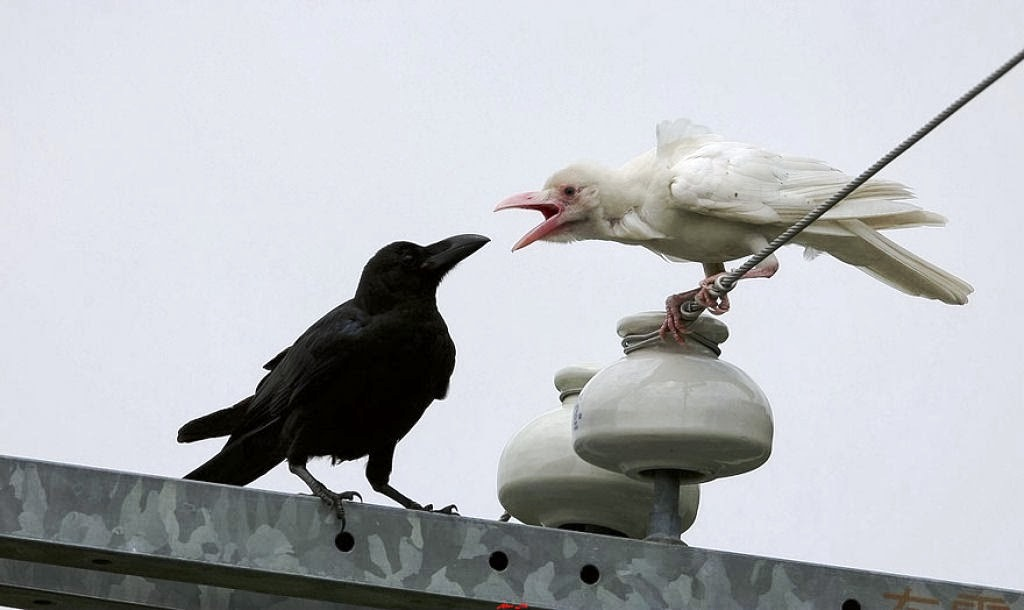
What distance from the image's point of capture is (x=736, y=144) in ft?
19.9

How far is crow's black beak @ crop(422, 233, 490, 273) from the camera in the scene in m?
6.25

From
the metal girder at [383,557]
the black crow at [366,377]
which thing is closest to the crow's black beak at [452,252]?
the black crow at [366,377]

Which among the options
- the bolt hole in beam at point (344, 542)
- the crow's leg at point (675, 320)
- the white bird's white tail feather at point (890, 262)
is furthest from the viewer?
the white bird's white tail feather at point (890, 262)

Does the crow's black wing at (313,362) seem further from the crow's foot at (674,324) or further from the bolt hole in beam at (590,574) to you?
the bolt hole in beam at (590,574)

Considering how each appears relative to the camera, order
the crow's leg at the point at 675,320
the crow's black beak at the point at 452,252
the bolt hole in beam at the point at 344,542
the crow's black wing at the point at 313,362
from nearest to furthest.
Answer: the bolt hole in beam at the point at 344,542, the crow's leg at the point at 675,320, the crow's black wing at the point at 313,362, the crow's black beak at the point at 452,252

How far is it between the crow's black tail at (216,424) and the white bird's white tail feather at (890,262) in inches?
93.6

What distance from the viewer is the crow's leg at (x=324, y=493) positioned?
4.34 meters

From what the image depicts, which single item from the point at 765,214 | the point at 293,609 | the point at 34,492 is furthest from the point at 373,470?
the point at 34,492

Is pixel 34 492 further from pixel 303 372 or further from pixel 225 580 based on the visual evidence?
pixel 303 372

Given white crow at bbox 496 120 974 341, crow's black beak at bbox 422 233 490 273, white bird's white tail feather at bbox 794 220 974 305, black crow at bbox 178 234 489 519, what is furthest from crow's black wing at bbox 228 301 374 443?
white bird's white tail feather at bbox 794 220 974 305

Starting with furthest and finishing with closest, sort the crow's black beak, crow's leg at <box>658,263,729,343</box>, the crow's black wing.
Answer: the crow's black beak, the crow's black wing, crow's leg at <box>658,263,729,343</box>

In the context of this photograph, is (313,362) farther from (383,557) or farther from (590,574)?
(590,574)

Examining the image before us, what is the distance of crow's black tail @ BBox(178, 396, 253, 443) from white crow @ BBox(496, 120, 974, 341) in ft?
4.67

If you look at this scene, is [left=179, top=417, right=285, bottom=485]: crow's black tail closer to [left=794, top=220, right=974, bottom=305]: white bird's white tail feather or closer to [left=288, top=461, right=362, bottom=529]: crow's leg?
[left=288, top=461, right=362, bottom=529]: crow's leg
